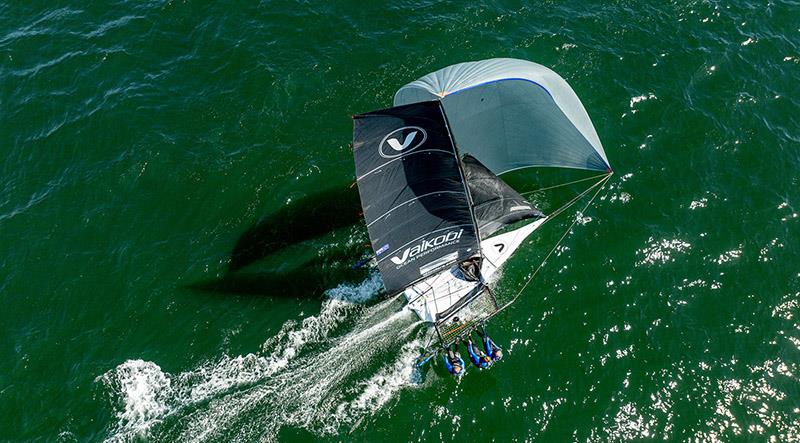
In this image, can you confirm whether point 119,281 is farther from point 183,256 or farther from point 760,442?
point 760,442

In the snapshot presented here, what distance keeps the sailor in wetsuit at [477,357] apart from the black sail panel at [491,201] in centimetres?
600

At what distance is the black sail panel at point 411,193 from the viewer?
91.9 ft

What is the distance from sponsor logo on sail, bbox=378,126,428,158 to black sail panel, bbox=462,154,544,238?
13.6ft

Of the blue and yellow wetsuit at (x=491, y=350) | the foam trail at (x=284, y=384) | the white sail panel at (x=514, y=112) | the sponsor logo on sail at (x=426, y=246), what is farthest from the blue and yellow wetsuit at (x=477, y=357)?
the white sail panel at (x=514, y=112)

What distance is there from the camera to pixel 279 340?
30.8 meters

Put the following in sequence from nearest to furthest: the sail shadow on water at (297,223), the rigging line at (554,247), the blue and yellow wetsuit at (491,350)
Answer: the blue and yellow wetsuit at (491,350)
the rigging line at (554,247)
the sail shadow on water at (297,223)

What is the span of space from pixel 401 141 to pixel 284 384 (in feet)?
40.7

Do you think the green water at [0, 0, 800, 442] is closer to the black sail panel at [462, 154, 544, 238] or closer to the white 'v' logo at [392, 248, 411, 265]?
the black sail panel at [462, 154, 544, 238]

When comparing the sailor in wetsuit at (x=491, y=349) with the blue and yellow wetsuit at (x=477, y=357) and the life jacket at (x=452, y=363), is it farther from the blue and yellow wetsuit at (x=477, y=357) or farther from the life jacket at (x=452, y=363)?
the life jacket at (x=452, y=363)

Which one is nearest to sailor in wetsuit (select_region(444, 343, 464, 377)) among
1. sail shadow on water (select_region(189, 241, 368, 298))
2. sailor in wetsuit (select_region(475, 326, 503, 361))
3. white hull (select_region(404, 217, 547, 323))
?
sailor in wetsuit (select_region(475, 326, 503, 361))

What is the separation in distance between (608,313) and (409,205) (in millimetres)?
11354

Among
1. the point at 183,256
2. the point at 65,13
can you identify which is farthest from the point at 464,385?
the point at 65,13

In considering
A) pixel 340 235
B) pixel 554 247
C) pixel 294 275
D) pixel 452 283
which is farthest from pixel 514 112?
pixel 294 275

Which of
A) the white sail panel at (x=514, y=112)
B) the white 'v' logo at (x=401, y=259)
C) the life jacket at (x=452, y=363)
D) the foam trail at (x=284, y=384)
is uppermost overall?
the white sail panel at (x=514, y=112)
